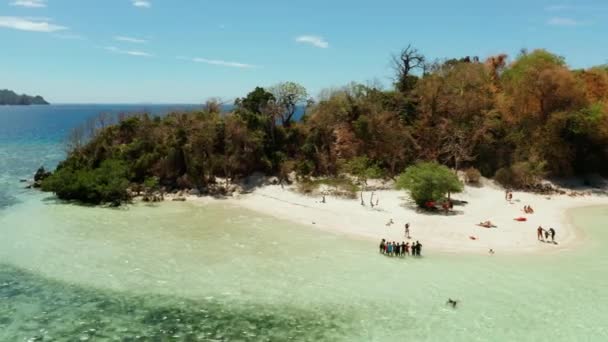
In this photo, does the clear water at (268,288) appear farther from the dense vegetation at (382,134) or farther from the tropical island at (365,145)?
the dense vegetation at (382,134)

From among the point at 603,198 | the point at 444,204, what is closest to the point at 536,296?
the point at 444,204

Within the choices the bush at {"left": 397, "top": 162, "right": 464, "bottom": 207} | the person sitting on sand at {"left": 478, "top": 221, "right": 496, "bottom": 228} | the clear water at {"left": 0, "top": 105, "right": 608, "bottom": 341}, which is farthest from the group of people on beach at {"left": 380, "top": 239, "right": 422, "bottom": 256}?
the bush at {"left": 397, "top": 162, "right": 464, "bottom": 207}

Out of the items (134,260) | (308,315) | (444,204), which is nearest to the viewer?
(308,315)

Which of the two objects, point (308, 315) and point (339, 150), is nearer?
point (308, 315)

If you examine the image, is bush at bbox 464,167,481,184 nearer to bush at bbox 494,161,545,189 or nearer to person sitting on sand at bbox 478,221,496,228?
bush at bbox 494,161,545,189

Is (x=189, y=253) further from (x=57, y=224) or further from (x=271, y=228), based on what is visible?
(x=57, y=224)

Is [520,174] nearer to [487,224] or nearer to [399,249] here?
[487,224]
